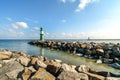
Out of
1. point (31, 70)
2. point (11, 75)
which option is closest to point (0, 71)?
point (11, 75)

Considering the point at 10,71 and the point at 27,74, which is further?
the point at 10,71

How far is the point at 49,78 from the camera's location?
13.3 feet

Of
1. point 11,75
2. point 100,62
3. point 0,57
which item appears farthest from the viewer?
point 100,62

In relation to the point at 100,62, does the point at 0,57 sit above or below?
above

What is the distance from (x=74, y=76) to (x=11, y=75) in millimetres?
1991

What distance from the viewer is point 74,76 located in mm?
4051

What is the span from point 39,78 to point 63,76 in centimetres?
66

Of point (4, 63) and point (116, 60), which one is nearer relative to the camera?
point (4, 63)

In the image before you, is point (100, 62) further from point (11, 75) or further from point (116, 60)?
point (11, 75)

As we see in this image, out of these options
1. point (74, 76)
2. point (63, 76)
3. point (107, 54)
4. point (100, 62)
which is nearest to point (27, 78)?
point (63, 76)

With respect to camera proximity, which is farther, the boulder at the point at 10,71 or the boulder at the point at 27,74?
the boulder at the point at 10,71

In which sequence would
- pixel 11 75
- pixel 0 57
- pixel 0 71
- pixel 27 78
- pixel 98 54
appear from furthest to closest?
pixel 98 54 → pixel 0 57 → pixel 0 71 → pixel 11 75 → pixel 27 78

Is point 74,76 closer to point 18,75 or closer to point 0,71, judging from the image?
point 18,75

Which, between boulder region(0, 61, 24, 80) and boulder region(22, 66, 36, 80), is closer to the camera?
boulder region(22, 66, 36, 80)
